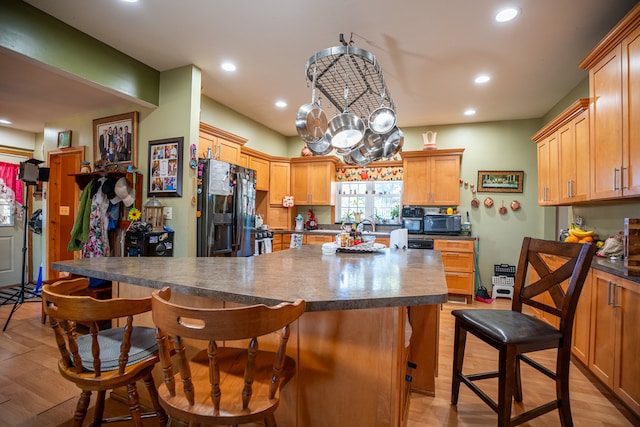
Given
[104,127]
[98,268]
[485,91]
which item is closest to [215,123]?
[104,127]

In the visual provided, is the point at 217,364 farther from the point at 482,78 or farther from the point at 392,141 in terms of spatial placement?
the point at 482,78

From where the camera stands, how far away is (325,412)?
1.31 meters

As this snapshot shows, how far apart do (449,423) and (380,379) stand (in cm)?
89

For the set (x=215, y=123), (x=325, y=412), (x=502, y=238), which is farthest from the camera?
(x=502, y=238)

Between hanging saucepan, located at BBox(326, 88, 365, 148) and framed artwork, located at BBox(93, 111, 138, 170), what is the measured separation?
2.36 m

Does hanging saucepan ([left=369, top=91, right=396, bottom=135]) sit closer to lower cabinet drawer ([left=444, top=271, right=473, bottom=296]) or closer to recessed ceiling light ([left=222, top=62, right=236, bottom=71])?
recessed ceiling light ([left=222, top=62, right=236, bottom=71])

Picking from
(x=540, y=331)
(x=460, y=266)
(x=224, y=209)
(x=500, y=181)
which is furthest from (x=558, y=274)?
(x=500, y=181)

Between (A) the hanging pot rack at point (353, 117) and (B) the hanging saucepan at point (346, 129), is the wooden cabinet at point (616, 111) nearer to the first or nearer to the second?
(A) the hanging pot rack at point (353, 117)

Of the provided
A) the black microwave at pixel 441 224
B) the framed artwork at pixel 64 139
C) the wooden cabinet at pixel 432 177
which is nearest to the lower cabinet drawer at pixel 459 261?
the black microwave at pixel 441 224

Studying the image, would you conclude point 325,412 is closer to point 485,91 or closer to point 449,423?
point 449,423

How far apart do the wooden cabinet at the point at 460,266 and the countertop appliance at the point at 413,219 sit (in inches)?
20.6

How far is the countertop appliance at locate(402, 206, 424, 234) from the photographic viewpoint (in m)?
4.77

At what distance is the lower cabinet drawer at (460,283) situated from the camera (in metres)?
4.27

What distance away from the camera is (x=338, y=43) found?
2.73m
